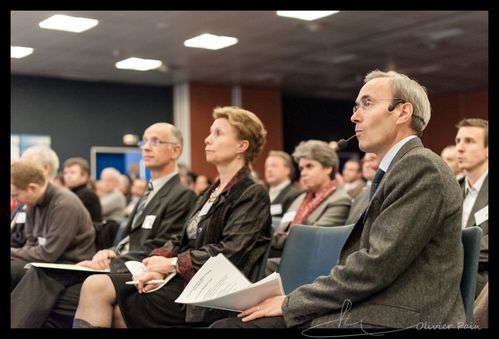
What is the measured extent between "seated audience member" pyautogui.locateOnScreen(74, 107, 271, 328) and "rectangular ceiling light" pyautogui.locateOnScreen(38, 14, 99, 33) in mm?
5247

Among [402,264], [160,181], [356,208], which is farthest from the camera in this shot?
[356,208]

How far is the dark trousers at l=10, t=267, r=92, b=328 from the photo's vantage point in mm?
3092

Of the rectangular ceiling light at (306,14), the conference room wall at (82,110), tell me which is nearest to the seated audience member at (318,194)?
the rectangular ceiling light at (306,14)

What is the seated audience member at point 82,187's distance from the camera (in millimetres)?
5023

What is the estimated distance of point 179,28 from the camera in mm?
8172

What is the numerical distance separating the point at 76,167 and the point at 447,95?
909 centimetres

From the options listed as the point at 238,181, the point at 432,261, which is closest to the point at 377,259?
the point at 432,261

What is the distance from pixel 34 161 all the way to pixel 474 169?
2.43m

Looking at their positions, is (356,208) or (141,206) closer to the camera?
(141,206)

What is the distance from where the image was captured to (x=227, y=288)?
198cm

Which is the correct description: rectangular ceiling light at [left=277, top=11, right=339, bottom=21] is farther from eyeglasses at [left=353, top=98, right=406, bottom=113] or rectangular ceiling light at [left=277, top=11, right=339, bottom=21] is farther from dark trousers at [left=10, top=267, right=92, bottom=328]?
eyeglasses at [left=353, top=98, right=406, bottom=113]

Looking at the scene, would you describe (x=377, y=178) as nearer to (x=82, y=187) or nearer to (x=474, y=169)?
(x=474, y=169)

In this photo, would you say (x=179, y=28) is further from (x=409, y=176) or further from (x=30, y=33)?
(x=409, y=176)

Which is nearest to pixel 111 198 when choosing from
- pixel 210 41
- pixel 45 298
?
pixel 210 41
